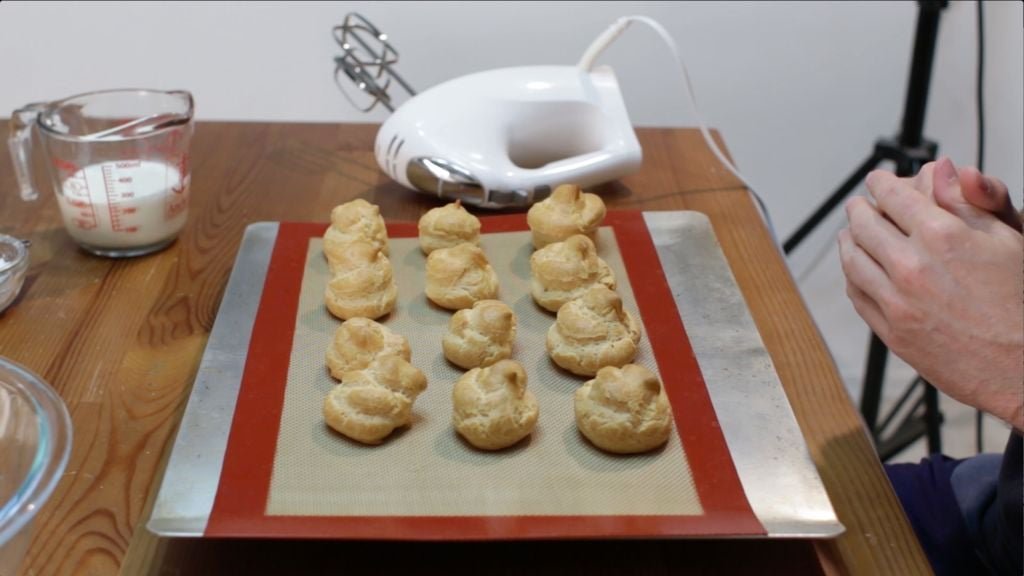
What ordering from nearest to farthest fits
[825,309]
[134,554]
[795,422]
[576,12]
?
[134,554] → [795,422] → [576,12] → [825,309]

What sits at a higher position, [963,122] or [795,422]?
[795,422]

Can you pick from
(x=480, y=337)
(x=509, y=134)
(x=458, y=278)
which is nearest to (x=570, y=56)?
(x=509, y=134)

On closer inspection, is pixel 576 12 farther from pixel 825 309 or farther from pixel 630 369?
pixel 630 369

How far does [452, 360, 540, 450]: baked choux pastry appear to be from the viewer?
0.82 metres

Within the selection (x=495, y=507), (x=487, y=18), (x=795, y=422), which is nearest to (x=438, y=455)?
(x=495, y=507)

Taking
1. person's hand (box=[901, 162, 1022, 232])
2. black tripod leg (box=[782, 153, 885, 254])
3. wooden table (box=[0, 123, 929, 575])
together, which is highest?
person's hand (box=[901, 162, 1022, 232])

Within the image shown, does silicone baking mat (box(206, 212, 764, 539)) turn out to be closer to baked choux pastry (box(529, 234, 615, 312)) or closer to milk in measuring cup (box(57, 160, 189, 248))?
baked choux pastry (box(529, 234, 615, 312))

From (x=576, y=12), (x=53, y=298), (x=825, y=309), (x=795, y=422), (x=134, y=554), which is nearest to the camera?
(x=134, y=554)

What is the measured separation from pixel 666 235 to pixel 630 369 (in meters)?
0.36

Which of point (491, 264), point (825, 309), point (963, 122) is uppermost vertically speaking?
point (491, 264)

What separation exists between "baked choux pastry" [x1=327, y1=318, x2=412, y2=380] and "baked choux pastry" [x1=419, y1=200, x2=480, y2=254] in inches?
8.4

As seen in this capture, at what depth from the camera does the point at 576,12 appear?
198cm

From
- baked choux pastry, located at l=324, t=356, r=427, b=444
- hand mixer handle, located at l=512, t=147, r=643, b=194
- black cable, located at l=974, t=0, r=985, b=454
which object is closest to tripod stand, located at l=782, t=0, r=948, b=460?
black cable, located at l=974, t=0, r=985, b=454

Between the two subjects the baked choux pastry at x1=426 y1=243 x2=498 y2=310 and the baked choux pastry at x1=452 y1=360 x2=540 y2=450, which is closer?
the baked choux pastry at x1=452 y1=360 x2=540 y2=450
